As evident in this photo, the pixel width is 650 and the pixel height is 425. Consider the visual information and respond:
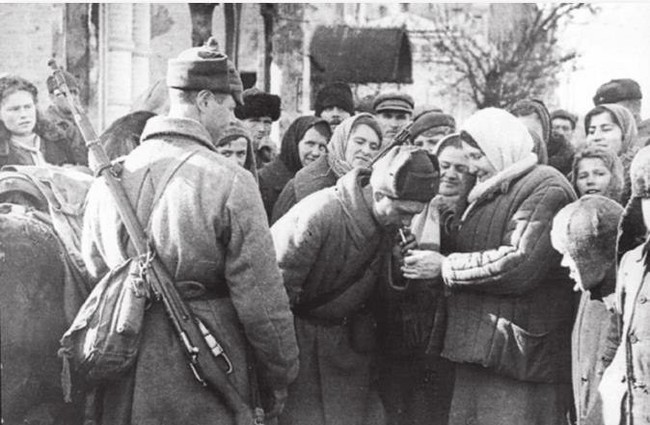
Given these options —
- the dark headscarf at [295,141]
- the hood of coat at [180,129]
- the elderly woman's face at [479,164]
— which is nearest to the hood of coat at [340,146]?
the dark headscarf at [295,141]

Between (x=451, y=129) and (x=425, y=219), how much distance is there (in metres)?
1.75

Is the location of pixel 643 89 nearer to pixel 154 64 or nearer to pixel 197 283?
pixel 197 283

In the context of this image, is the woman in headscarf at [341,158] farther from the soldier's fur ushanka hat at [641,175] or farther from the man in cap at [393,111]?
the soldier's fur ushanka hat at [641,175]

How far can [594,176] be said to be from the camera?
652cm

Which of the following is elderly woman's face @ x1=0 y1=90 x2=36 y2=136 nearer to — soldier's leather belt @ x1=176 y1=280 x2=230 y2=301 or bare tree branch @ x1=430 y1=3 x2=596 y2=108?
soldier's leather belt @ x1=176 y1=280 x2=230 y2=301

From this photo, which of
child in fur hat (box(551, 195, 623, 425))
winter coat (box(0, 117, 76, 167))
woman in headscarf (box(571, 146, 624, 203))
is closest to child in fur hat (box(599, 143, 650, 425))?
child in fur hat (box(551, 195, 623, 425))

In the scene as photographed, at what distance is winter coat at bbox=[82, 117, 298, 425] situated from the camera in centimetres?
467

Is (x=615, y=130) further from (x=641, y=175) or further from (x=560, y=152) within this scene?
(x=641, y=175)

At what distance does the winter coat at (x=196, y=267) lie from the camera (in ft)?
15.3

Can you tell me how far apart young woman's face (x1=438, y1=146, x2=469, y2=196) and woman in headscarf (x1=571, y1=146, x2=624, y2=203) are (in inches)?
25.8

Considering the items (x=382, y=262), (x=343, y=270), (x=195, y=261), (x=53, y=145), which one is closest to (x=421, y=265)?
(x=382, y=262)

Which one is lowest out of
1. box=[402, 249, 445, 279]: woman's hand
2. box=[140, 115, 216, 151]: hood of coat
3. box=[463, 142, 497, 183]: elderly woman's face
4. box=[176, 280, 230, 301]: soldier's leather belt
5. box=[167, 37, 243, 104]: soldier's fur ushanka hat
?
box=[402, 249, 445, 279]: woman's hand

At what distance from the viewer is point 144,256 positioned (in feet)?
15.2

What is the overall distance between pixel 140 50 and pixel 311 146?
22.6ft
